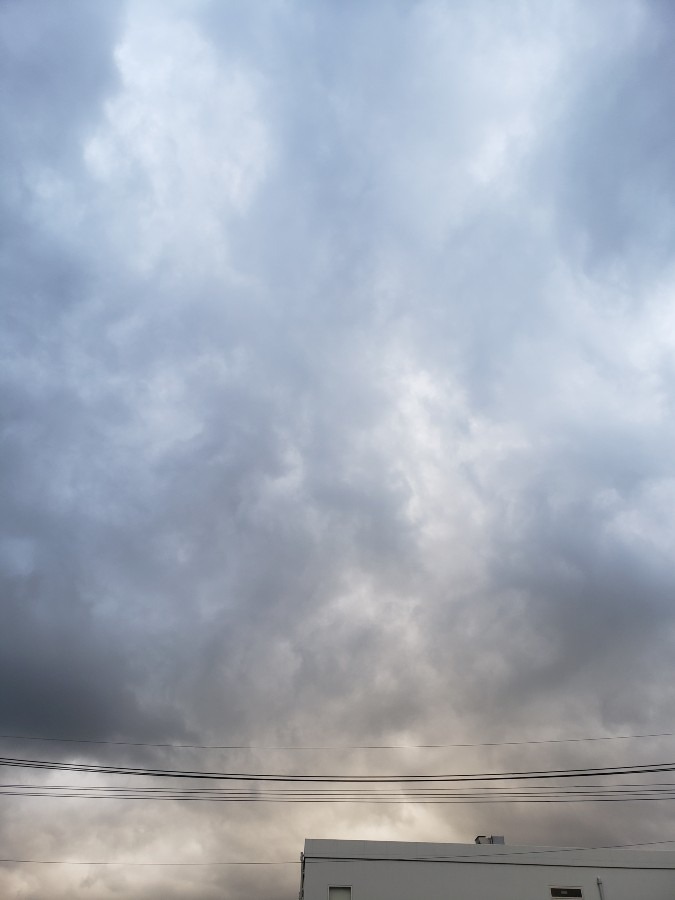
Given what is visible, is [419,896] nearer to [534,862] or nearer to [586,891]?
[534,862]

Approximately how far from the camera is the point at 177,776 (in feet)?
131

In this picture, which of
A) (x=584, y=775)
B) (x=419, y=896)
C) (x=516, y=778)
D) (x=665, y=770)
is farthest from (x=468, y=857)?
(x=665, y=770)

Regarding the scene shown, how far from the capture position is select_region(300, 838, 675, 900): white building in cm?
3941

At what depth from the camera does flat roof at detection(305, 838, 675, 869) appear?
4009 centimetres

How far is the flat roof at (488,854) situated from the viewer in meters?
40.1

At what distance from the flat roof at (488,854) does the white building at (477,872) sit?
5cm

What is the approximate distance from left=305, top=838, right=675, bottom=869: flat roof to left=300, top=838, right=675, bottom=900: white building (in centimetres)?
5

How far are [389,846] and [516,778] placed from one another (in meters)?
8.85

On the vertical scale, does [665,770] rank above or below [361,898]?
above

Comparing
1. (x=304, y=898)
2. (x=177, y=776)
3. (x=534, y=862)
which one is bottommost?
(x=304, y=898)

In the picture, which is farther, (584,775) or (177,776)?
(177,776)

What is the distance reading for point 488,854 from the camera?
40.9m

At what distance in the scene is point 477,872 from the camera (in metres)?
40.3

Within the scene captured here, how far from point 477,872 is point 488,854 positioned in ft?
4.00
